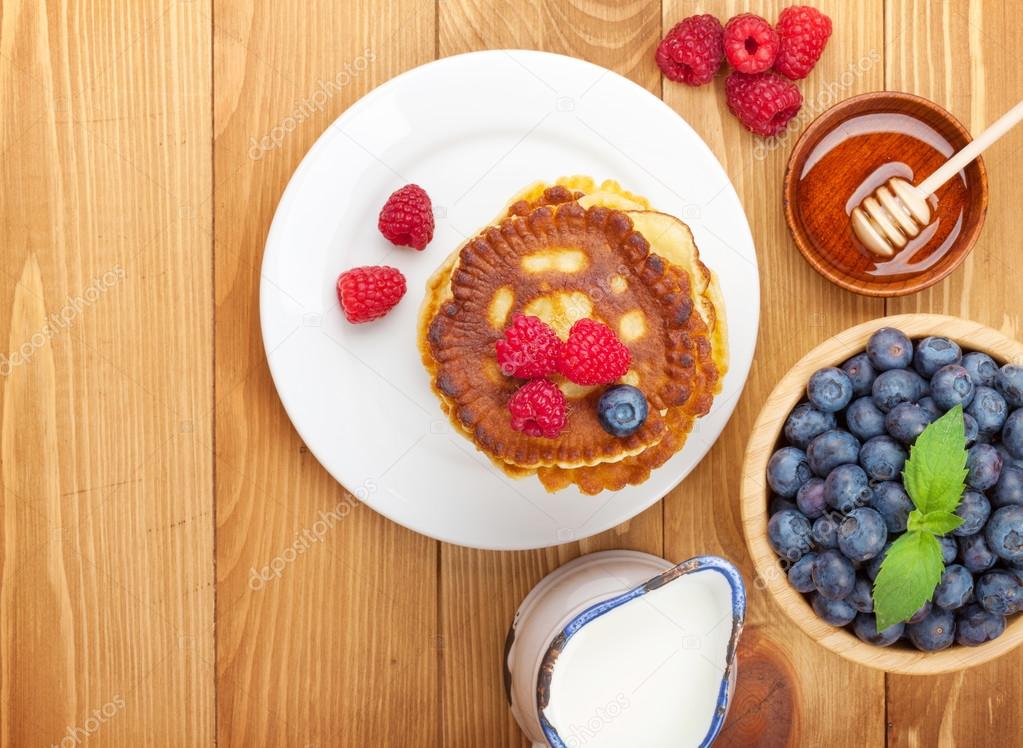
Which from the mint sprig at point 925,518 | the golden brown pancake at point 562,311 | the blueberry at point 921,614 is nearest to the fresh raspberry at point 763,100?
the golden brown pancake at point 562,311

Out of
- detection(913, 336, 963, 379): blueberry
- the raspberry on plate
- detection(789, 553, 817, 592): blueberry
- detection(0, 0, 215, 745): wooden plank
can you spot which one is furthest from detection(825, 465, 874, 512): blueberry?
detection(0, 0, 215, 745): wooden plank

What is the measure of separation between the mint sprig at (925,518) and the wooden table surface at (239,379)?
0.54 meters

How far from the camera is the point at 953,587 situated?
1374mm

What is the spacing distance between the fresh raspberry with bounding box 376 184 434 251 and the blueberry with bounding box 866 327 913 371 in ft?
2.68

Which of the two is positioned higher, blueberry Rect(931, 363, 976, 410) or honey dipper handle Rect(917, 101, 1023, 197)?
honey dipper handle Rect(917, 101, 1023, 197)

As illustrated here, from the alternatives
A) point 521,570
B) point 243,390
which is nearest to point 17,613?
point 243,390

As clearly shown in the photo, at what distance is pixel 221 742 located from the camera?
185 cm

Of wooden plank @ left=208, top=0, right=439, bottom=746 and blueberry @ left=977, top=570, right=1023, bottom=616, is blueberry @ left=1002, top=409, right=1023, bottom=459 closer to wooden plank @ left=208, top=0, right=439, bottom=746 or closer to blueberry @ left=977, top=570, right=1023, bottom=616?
blueberry @ left=977, top=570, right=1023, bottom=616

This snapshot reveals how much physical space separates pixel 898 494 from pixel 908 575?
12 centimetres

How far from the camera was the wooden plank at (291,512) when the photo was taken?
5.91 ft

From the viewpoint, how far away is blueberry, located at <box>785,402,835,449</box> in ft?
4.74

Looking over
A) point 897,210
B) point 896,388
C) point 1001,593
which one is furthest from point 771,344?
point 1001,593

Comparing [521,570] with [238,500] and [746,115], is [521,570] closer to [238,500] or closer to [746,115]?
[238,500]

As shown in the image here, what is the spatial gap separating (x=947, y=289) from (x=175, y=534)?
5.62 ft
